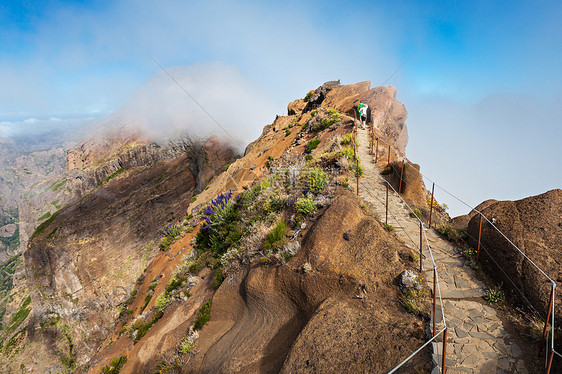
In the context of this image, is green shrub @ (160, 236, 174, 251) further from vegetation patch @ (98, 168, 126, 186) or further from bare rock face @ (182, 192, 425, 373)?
vegetation patch @ (98, 168, 126, 186)

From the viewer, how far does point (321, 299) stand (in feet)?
18.2

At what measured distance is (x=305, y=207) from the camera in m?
7.63

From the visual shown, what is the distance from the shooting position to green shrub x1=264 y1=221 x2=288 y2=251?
23.3ft

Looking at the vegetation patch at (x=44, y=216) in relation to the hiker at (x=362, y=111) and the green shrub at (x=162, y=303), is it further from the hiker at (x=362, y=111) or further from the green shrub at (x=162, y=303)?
the hiker at (x=362, y=111)

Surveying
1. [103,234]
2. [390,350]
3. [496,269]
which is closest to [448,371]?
[390,350]

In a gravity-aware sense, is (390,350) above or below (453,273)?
below

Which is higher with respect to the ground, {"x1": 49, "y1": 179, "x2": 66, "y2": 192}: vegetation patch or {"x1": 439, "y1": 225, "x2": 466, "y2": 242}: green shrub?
{"x1": 49, "y1": 179, "x2": 66, "y2": 192}: vegetation patch

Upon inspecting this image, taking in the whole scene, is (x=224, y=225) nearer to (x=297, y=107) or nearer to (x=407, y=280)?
(x=407, y=280)

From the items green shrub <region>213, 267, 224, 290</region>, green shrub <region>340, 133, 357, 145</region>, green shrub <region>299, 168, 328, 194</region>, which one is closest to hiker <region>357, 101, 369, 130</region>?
green shrub <region>340, 133, 357, 145</region>

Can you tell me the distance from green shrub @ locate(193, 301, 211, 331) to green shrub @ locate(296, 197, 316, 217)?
14.1 ft

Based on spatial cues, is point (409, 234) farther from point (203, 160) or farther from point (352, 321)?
point (203, 160)


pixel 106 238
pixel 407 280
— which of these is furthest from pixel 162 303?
pixel 106 238

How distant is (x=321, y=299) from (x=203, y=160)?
2211 inches

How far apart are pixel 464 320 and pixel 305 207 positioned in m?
4.34
